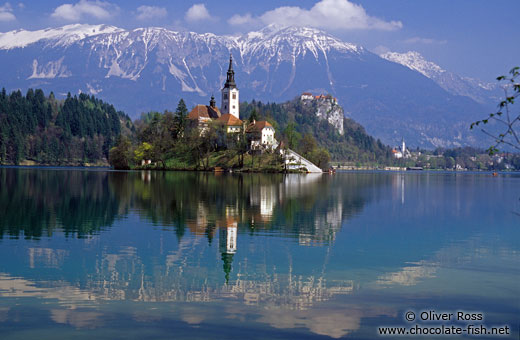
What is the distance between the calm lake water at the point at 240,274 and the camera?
15.4 m

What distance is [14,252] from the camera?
24359mm

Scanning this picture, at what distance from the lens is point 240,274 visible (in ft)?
69.1

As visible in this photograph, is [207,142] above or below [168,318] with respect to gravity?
above

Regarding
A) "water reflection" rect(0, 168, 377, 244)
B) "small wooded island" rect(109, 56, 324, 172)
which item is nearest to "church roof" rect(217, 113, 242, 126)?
"small wooded island" rect(109, 56, 324, 172)

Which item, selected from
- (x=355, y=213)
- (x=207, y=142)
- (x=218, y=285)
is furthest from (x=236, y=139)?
(x=218, y=285)

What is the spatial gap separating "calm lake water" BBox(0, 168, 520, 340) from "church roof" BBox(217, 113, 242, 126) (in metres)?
145

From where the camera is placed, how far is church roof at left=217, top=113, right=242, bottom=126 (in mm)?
184000

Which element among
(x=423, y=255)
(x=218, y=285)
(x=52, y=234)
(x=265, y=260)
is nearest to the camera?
(x=218, y=285)

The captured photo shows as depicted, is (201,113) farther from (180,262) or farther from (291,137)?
(180,262)

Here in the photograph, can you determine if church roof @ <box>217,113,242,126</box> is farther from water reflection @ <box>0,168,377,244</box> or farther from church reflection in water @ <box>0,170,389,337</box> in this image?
church reflection in water @ <box>0,170,389,337</box>

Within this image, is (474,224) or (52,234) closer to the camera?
(52,234)

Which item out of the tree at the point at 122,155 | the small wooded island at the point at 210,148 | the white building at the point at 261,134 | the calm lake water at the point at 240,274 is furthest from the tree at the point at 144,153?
the calm lake water at the point at 240,274

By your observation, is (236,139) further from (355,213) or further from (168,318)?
(168,318)

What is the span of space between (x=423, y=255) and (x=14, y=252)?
18.1m
